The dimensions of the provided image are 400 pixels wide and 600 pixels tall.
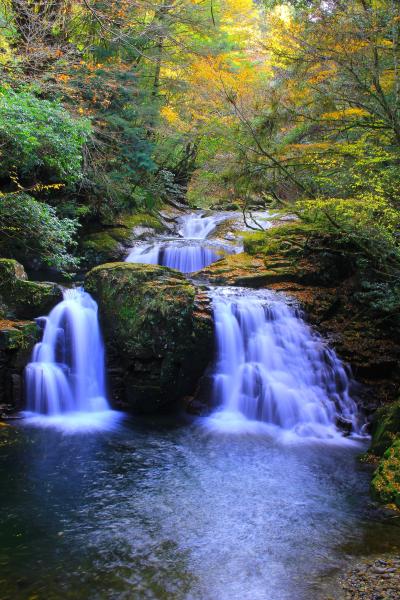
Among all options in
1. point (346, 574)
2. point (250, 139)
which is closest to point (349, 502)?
point (346, 574)

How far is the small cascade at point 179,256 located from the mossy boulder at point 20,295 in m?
4.56

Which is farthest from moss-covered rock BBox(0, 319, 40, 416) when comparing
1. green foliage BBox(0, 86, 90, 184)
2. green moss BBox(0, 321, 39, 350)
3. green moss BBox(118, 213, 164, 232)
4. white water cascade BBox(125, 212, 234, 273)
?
green moss BBox(118, 213, 164, 232)

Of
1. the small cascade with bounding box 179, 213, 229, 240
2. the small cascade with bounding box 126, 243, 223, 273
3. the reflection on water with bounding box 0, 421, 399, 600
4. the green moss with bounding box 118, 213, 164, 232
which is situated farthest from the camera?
the small cascade with bounding box 179, 213, 229, 240

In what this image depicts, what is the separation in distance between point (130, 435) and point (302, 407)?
10.7 feet

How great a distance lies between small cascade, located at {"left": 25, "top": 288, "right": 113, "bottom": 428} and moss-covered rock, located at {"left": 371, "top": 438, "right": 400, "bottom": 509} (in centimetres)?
490

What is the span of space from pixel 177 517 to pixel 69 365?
15.4 ft

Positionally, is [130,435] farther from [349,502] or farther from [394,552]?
[394,552]

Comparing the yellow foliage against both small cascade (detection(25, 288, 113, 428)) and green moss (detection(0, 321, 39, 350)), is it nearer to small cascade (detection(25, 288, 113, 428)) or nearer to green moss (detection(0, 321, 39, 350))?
Result: small cascade (detection(25, 288, 113, 428))

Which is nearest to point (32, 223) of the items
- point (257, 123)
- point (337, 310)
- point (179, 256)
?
point (257, 123)

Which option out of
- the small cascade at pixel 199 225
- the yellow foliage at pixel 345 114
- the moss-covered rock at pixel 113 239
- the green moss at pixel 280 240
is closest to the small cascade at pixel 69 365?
the moss-covered rock at pixel 113 239

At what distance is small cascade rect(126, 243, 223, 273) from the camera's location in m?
13.3

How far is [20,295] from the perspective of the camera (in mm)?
8805

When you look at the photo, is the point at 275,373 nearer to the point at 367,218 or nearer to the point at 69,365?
the point at 367,218

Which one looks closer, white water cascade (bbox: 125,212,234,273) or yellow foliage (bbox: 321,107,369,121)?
yellow foliage (bbox: 321,107,369,121)
